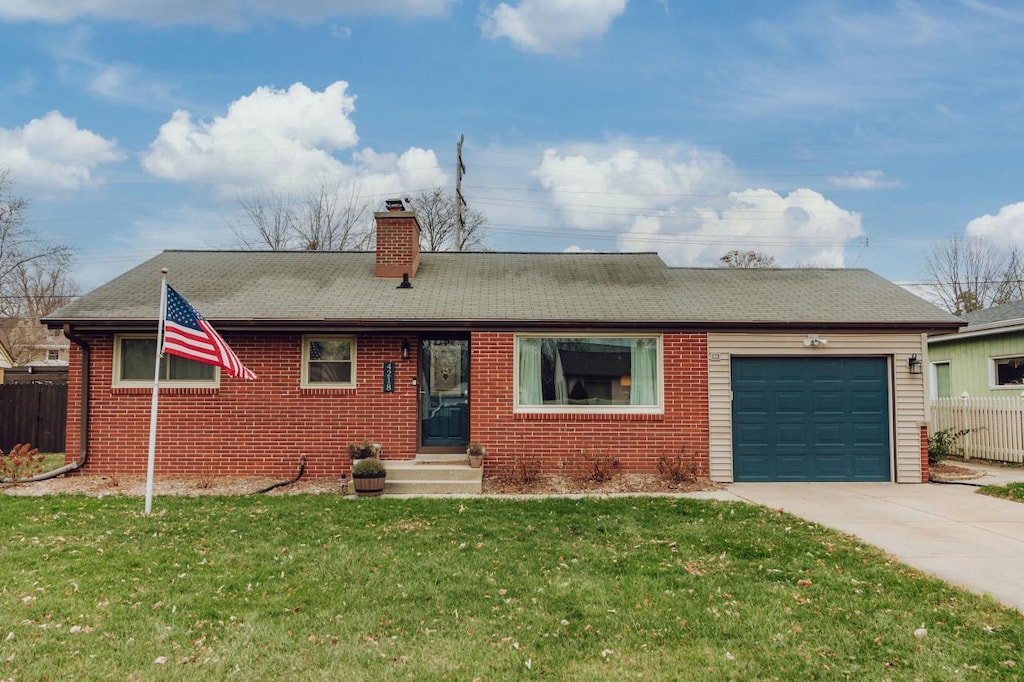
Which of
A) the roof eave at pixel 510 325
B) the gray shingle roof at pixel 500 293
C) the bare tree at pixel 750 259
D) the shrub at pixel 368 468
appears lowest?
the shrub at pixel 368 468

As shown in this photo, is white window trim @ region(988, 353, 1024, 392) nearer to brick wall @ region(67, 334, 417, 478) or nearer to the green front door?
the green front door

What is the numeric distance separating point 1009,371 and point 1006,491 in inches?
293

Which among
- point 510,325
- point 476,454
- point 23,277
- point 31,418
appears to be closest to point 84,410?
point 31,418

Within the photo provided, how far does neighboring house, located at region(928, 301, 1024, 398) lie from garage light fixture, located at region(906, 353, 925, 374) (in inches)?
210

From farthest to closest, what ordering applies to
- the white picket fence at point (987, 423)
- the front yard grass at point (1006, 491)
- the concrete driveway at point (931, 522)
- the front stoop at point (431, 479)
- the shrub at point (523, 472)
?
the white picket fence at point (987, 423)
the shrub at point (523, 472)
the front stoop at point (431, 479)
the front yard grass at point (1006, 491)
the concrete driveway at point (931, 522)

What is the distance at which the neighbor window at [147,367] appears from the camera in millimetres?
9688

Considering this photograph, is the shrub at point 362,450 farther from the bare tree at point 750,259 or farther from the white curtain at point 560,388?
the bare tree at point 750,259

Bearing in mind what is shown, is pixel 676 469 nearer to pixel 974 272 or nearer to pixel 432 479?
pixel 432 479

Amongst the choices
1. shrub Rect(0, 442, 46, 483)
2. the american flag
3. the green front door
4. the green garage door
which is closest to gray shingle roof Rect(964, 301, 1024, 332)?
the green garage door

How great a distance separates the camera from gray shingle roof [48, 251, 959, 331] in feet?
31.1

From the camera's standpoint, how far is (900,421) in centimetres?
950

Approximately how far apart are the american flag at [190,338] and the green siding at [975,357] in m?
15.9

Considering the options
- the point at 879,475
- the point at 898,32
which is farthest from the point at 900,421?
the point at 898,32

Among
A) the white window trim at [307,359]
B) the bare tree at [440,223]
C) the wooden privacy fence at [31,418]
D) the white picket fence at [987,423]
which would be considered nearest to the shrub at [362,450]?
the white window trim at [307,359]
